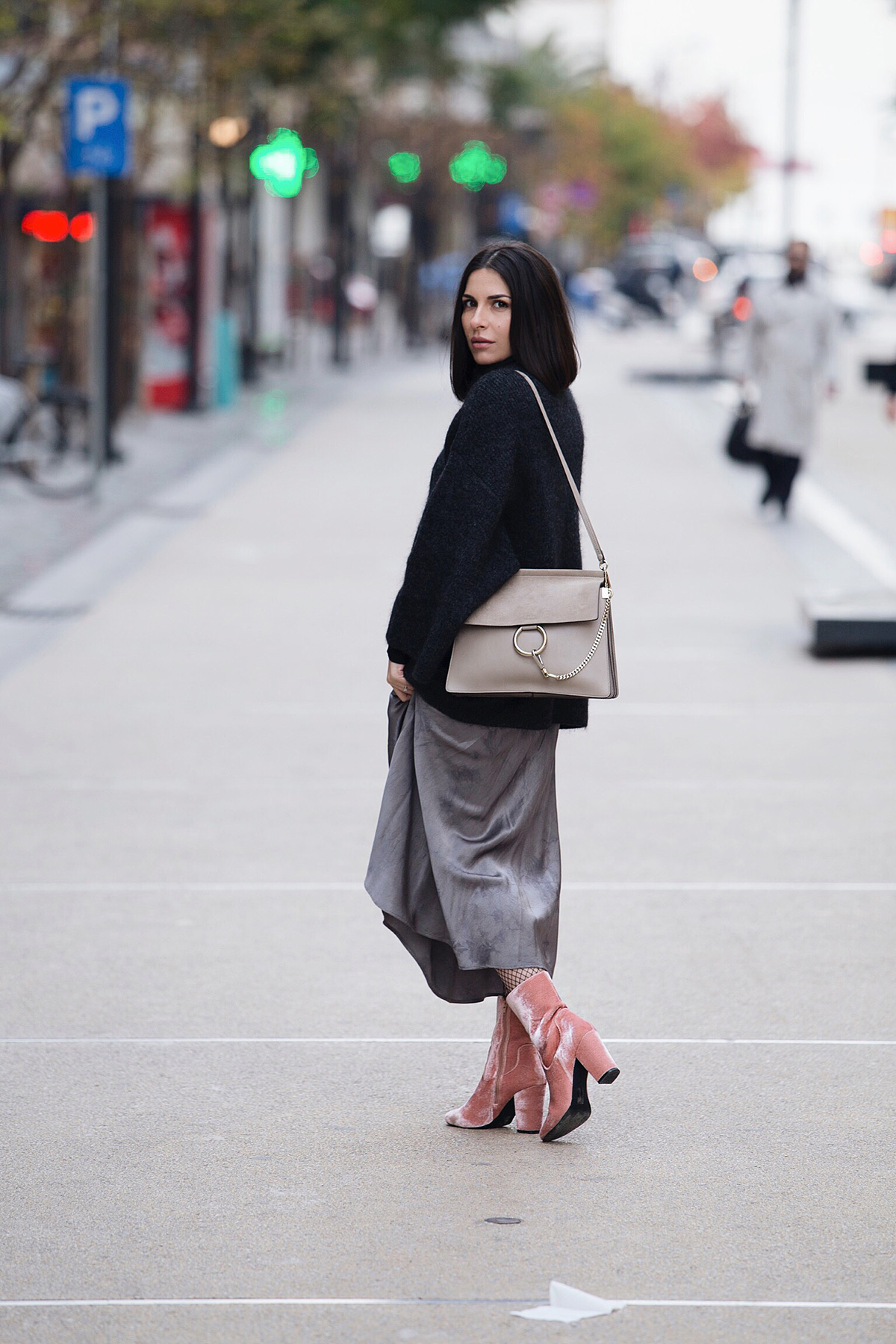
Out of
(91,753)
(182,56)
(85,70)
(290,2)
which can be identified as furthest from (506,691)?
(290,2)

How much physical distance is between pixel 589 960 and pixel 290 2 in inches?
741

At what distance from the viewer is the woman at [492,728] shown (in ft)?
13.5

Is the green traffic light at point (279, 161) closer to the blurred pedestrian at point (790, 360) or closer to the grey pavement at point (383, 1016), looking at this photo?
the blurred pedestrian at point (790, 360)

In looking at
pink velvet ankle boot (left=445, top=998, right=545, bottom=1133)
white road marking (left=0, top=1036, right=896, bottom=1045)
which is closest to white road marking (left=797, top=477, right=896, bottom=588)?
white road marking (left=0, top=1036, right=896, bottom=1045)

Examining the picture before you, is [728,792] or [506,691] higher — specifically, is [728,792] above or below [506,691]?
below

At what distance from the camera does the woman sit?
4.12 metres

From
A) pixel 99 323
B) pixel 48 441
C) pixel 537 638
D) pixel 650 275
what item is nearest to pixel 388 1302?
pixel 537 638

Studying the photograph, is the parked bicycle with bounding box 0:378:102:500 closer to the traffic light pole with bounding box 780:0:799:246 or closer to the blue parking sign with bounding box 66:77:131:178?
the blue parking sign with bounding box 66:77:131:178

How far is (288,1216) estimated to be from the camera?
3.96 m

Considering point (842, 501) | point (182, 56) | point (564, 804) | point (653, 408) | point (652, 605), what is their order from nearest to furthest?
1. point (564, 804)
2. point (652, 605)
3. point (842, 501)
4. point (182, 56)
5. point (653, 408)

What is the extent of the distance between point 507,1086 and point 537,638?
0.96 meters

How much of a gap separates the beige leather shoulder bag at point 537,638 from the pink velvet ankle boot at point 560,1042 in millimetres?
592

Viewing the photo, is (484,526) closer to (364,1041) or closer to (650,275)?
(364,1041)

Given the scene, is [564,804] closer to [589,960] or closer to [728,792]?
[728,792]
